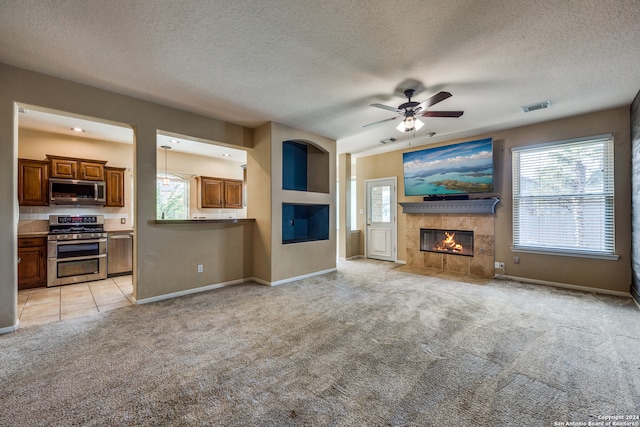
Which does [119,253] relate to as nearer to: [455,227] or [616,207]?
[455,227]

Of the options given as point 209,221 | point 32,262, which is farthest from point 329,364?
point 32,262

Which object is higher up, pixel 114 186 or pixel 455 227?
pixel 114 186

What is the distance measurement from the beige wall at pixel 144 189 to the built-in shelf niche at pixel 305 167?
0.89 meters

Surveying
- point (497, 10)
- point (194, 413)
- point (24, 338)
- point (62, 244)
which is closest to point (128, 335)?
point (24, 338)

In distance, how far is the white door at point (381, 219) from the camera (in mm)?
6762

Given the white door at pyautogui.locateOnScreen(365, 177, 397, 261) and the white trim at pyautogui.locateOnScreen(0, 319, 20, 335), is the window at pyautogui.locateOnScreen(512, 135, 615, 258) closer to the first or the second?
the white door at pyautogui.locateOnScreen(365, 177, 397, 261)

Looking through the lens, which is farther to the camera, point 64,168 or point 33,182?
point 64,168

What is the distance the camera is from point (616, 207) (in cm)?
402

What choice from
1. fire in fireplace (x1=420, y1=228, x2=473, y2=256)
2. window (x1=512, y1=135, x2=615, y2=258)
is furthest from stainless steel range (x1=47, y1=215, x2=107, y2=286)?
window (x1=512, y1=135, x2=615, y2=258)

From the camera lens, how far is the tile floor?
10.8 feet

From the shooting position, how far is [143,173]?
147 inches

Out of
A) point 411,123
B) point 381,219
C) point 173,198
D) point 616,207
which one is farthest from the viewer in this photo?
point 381,219

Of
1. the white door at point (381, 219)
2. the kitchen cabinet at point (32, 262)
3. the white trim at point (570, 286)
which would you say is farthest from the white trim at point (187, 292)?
the white trim at point (570, 286)

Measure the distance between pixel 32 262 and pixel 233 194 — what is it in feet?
13.2
